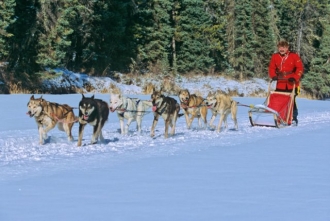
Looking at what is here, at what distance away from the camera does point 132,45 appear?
2830 centimetres

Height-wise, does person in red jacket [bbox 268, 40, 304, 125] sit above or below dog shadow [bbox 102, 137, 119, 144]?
above

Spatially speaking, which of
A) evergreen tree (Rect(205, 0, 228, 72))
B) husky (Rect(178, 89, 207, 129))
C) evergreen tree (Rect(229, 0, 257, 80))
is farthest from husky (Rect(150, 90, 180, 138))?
evergreen tree (Rect(229, 0, 257, 80))

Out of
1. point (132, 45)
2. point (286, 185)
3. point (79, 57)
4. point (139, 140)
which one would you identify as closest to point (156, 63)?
point (132, 45)

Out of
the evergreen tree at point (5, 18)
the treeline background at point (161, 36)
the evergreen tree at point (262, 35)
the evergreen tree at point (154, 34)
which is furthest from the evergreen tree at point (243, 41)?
the evergreen tree at point (5, 18)

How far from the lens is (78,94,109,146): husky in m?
7.64

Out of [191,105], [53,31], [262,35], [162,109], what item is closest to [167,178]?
[162,109]

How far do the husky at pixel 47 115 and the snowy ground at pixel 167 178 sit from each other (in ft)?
0.79

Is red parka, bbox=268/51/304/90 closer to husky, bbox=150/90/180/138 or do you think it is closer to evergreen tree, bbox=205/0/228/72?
husky, bbox=150/90/180/138

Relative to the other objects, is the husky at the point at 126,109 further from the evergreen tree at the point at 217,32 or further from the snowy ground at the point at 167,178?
the evergreen tree at the point at 217,32

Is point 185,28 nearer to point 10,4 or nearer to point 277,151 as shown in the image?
point 10,4

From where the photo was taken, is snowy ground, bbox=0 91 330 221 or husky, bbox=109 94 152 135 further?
husky, bbox=109 94 152 135

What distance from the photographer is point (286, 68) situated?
1091cm

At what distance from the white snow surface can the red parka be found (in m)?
2.23

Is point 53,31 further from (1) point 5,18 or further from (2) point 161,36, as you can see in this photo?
(2) point 161,36
